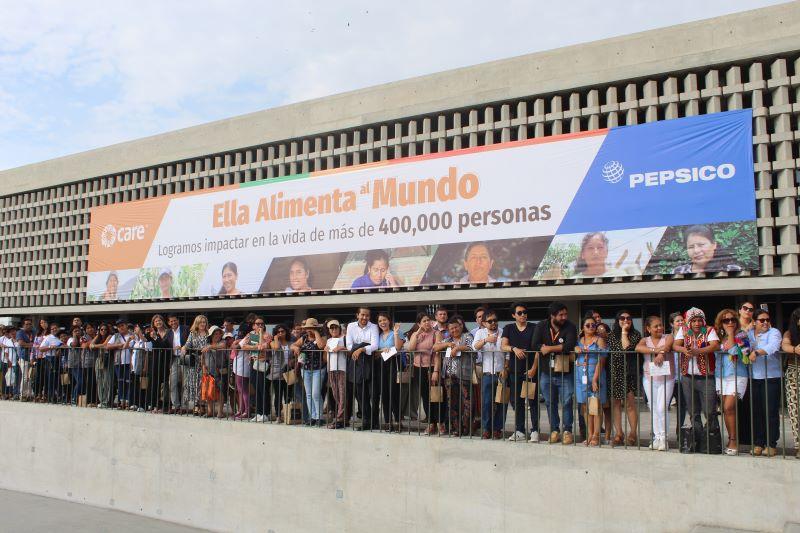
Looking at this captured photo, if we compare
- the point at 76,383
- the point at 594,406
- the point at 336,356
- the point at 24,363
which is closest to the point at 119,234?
the point at 24,363

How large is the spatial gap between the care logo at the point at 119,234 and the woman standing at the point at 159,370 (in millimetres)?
6289

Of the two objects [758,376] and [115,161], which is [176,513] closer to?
[758,376]

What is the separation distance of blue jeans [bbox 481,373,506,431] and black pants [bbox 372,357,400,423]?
131 cm

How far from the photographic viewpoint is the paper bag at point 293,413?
11070 mm

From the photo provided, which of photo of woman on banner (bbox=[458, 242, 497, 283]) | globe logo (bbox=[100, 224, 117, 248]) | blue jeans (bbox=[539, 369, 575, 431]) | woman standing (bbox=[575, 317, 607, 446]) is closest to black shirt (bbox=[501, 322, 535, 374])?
blue jeans (bbox=[539, 369, 575, 431])

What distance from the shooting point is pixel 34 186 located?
21938 millimetres

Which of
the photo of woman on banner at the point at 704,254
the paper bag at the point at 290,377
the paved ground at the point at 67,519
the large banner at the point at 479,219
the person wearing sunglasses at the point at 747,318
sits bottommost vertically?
the paved ground at the point at 67,519

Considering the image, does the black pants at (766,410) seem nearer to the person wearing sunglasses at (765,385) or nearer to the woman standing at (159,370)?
the person wearing sunglasses at (765,385)

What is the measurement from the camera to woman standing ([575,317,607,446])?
852cm

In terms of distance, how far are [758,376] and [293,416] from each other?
629 cm

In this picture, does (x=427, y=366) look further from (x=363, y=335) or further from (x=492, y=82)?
(x=492, y=82)

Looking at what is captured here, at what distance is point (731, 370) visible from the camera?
7918 mm

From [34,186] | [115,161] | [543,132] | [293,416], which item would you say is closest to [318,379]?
[293,416]

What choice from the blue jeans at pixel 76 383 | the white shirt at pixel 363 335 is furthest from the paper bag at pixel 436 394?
the blue jeans at pixel 76 383
